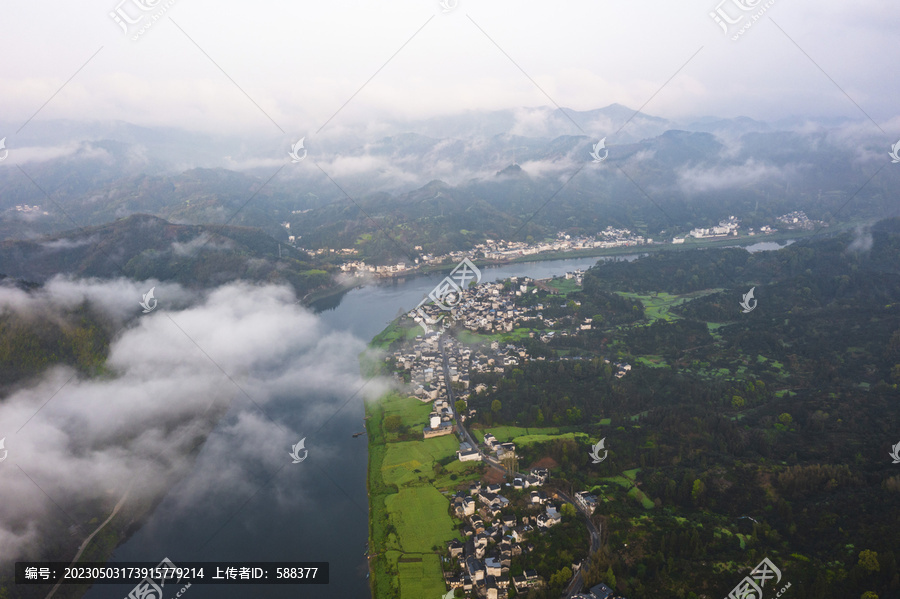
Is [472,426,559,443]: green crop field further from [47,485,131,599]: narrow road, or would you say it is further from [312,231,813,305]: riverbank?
[312,231,813,305]: riverbank

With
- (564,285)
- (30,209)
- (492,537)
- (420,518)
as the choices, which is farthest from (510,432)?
(30,209)

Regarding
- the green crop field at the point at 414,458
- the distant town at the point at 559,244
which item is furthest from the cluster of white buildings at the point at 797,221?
the green crop field at the point at 414,458

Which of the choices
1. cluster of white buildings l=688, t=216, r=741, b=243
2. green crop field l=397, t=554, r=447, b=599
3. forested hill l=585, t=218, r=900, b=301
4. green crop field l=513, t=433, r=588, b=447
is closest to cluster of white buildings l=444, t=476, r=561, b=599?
green crop field l=397, t=554, r=447, b=599

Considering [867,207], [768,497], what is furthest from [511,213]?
[768,497]

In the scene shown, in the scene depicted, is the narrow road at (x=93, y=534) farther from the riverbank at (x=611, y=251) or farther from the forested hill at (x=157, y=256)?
the riverbank at (x=611, y=251)

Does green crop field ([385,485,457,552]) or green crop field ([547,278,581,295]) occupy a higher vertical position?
green crop field ([547,278,581,295])

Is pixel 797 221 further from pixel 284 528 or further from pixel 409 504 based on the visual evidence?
pixel 284 528

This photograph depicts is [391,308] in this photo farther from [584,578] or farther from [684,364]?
[584,578]
